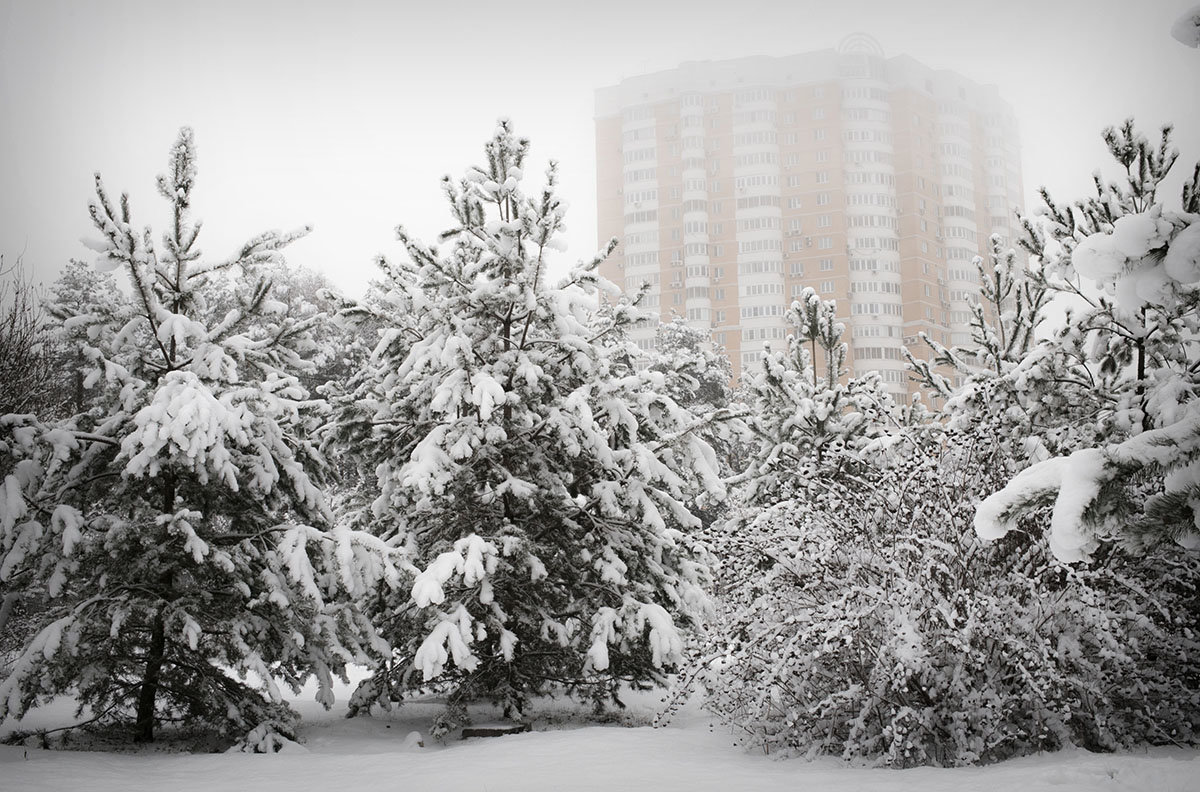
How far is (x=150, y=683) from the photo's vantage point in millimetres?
8125

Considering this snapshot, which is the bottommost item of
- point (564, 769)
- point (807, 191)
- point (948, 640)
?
point (564, 769)

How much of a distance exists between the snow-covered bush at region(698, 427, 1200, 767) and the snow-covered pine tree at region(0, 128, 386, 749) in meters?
4.24

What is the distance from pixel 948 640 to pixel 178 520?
6.76 m

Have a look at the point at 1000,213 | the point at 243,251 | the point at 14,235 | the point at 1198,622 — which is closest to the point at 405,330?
the point at 243,251

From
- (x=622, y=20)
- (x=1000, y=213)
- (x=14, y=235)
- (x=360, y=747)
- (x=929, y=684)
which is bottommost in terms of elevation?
(x=360, y=747)

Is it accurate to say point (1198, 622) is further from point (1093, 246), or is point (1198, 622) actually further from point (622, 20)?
point (622, 20)

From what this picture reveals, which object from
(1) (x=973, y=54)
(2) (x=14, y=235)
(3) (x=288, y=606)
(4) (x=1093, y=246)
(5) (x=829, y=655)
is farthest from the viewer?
(1) (x=973, y=54)

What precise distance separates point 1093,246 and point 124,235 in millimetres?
8700

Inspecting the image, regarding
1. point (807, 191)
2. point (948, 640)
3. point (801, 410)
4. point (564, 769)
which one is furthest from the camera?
point (807, 191)

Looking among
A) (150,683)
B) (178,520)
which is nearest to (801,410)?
(178,520)

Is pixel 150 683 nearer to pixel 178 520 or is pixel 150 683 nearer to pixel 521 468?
pixel 178 520

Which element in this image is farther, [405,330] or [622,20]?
[622,20]

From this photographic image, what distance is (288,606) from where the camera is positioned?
8.12 meters

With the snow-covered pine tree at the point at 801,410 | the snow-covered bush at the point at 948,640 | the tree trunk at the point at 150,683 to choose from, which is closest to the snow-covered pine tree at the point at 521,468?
the snow-covered bush at the point at 948,640
